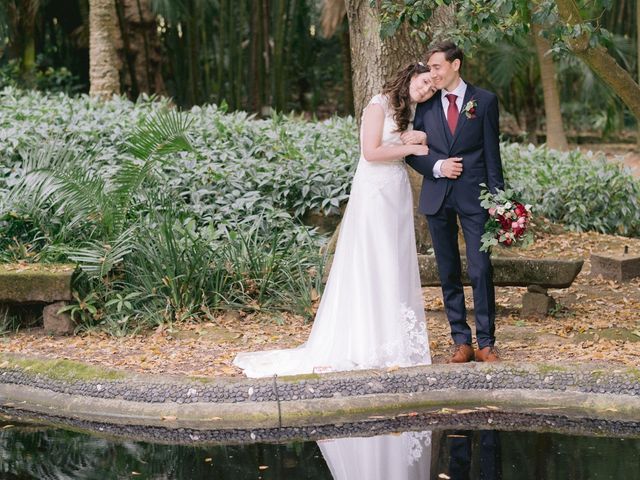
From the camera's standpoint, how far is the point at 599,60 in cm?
689

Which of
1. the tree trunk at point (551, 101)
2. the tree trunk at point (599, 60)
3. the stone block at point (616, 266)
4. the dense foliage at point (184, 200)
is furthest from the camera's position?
the tree trunk at point (551, 101)

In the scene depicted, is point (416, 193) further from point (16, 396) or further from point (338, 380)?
point (16, 396)

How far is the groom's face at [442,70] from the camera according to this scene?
6051 millimetres

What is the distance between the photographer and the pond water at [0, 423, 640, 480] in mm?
4938

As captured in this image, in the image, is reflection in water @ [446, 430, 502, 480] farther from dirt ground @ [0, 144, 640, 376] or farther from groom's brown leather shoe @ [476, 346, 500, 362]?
dirt ground @ [0, 144, 640, 376]

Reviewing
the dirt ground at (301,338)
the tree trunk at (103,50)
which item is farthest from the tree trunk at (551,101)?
the dirt ground at (301,338)

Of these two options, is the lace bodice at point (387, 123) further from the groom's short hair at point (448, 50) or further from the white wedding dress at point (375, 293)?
the groom's short hair at point (448, 50)

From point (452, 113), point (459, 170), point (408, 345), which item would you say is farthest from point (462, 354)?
point (452, 113)

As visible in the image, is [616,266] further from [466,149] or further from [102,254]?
[102,254]

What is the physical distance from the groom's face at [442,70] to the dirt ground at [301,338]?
5.88ft

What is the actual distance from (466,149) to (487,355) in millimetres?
1280

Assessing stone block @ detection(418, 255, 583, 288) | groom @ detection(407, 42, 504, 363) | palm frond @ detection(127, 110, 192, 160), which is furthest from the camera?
palm frond @ detection(127, 110, 192, 160)

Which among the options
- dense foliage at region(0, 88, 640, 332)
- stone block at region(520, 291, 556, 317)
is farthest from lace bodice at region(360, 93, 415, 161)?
stone block at region(520, 291, 556, 317)

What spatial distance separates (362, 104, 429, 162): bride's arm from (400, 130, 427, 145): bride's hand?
0.04 metres
